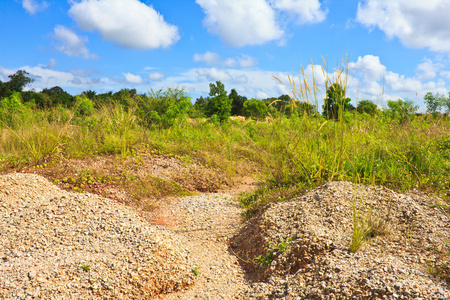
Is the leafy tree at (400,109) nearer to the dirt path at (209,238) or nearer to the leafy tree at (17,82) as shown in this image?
the dirt path at (209,238)

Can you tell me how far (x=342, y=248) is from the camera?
120 inches

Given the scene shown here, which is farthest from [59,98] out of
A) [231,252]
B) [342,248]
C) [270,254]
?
[342,248]

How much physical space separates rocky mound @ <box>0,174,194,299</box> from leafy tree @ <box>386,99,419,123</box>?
29.8 ft

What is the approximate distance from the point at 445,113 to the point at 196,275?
353 inches

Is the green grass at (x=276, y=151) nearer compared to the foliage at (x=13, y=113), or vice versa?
the green grass at (x=276, y=151)

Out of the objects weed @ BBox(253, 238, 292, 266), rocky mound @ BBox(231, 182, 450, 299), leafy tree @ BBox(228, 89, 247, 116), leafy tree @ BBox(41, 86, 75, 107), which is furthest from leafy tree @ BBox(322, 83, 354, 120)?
leafy tree @ BBox(228, 89, 247, 116)

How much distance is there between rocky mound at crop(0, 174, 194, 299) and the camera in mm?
2773

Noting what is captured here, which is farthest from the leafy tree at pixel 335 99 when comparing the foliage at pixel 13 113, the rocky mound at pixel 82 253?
the foliage at pixel 13 113

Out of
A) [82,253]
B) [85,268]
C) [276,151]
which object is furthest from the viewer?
[276,151]

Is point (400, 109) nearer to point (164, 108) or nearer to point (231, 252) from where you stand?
point (164, 108)

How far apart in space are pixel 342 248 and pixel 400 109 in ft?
32.5

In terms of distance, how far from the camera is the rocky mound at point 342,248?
2.52 metres

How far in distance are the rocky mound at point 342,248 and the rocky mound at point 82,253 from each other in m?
0.90

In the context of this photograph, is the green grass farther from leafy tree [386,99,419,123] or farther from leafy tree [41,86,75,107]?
leafy tree [41,86,75,107]
